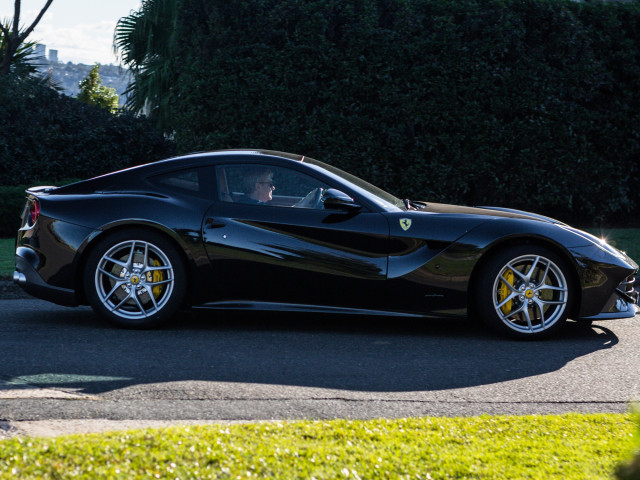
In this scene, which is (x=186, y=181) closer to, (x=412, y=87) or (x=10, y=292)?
(x=10, y=292)

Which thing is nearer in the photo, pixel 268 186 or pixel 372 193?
pixel 268 186

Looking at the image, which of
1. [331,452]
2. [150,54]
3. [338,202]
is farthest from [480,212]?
[150,54]

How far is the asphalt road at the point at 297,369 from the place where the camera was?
4.55 m

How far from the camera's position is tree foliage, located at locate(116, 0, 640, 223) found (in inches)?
484

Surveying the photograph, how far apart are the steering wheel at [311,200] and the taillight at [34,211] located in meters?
1.92

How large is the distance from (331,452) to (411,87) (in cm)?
962

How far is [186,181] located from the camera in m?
6.61

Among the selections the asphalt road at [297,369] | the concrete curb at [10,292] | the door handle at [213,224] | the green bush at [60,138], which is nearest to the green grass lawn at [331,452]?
the asphalt road at [297,369]

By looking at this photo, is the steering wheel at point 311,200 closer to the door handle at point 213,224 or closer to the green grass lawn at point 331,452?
the door handle at point 213,224

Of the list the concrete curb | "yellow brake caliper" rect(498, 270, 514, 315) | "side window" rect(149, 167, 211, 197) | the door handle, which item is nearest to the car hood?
"yellow brake caliper" rect(498, 270, 514, 315)

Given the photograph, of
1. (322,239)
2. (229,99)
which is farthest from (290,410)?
(229,99)

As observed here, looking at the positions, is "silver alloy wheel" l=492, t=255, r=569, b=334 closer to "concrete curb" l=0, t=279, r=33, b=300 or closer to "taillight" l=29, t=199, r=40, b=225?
"taillight" l=29, t=199, r=40, b=225

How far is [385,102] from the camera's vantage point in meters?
12.4

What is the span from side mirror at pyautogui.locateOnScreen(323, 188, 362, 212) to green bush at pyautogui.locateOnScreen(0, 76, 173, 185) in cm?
909
